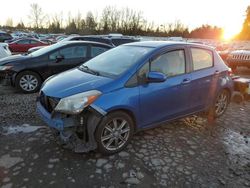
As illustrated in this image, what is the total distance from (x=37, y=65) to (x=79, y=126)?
13.0 feet

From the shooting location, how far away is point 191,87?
4273mm

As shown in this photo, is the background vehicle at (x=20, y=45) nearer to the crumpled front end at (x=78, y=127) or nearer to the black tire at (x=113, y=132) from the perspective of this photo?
the crumpled front end at (x=78, y=127)

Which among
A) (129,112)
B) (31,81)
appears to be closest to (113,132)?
(129,112)

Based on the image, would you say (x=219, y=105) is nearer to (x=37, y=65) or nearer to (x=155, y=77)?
(x=155, y=77)

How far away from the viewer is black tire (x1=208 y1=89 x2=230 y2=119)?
4.99 m

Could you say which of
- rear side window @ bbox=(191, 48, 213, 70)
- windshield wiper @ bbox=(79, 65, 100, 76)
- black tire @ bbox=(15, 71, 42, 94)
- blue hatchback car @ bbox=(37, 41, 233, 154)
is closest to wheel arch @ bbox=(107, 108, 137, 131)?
blue hatchback car @ bbox=(37, 41, 233, 154)

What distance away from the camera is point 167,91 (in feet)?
12.8

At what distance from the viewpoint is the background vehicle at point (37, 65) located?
6.46 m

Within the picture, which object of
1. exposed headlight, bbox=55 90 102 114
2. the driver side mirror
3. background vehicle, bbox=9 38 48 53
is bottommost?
background vehicle, bbox=9 38 48 53

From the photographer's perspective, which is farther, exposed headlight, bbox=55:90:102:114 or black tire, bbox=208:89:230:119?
black tire, bbox=208:89:230:119

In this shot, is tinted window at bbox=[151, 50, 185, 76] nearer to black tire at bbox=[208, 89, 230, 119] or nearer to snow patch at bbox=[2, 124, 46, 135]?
black tire at bbox=[208, 89, 230, 119]

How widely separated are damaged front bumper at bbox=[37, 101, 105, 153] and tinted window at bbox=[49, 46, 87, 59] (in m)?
3.97

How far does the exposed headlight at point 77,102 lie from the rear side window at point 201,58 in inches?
82.3

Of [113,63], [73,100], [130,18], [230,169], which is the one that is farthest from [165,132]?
[130,18]
